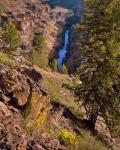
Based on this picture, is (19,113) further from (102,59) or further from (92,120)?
(92,120)

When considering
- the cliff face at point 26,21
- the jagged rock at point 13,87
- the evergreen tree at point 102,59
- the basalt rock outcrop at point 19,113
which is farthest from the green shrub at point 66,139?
the cliff face at point 26,21

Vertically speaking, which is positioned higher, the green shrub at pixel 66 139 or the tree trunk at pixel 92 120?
the green shrub at pixel 66 139

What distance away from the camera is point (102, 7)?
26781mm

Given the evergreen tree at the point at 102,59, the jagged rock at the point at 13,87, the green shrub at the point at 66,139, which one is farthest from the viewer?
the evergreen tree at the point at 102,59

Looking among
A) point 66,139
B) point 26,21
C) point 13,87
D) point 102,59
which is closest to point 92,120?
point 102,59

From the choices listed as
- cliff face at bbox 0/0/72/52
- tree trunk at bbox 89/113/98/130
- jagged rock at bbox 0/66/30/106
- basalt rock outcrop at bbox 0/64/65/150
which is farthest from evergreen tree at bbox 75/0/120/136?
cliff face at bbox 0/0/72/52

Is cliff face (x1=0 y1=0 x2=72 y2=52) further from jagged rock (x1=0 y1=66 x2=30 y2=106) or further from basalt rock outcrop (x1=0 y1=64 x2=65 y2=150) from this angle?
jagged rock (x1=0 y1=66 x2=30 y2=106)

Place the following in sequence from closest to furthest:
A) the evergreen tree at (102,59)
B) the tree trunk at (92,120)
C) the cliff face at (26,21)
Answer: the evergreen tree at (102,59) → the tree trunk at (92,120) → the cliff face at (26,21)

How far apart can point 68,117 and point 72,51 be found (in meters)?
170

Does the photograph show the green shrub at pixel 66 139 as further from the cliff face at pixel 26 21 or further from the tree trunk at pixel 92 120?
the cliff face at pixel 26 21

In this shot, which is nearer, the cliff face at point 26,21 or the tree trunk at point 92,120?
the tree trunk at point 92,120

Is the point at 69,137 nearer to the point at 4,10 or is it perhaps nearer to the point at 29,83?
the point at 29,83

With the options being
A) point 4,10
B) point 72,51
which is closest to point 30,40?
point 4,10

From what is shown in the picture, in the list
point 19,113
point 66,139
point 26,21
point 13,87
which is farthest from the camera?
point 26,21
